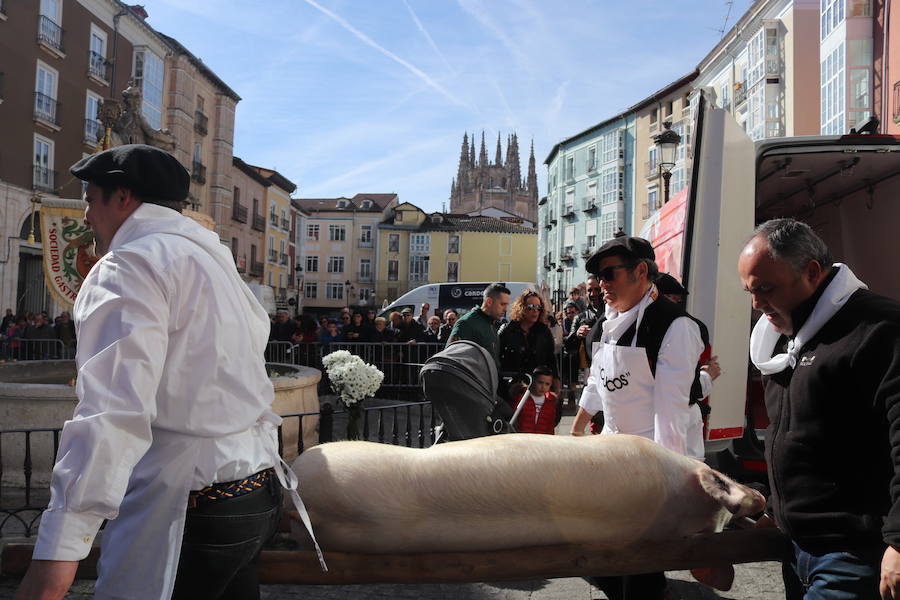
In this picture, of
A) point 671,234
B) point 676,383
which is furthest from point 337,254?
point 676,383

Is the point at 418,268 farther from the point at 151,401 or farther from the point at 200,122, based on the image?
the point at 151,401

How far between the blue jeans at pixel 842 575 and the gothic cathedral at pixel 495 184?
116363mm

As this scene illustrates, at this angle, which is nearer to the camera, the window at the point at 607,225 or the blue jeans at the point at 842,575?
the blue jeans at the point at 842,575

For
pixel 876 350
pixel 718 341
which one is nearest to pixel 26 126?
pixel 718 341

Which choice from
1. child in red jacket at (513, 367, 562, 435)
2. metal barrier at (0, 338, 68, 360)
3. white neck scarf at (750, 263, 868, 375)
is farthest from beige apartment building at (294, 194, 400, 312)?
white neck scarf at (750, 263, 868, 375)

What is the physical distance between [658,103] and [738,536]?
46748 millimetres

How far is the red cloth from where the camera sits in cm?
586

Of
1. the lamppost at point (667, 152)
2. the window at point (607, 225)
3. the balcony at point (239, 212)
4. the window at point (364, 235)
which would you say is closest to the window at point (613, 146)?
the window at point (607, 225)

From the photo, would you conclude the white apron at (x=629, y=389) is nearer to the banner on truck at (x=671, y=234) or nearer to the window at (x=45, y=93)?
the banner on truck at (x=671, y=234)

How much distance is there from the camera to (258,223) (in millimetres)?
51625

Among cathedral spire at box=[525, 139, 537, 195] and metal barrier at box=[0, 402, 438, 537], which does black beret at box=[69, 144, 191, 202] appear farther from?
cathedral spire at box=[525, 139, 537, 195]

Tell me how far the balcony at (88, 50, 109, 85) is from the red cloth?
1202 inches

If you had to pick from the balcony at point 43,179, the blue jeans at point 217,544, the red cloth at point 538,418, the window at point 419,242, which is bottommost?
the red cloth at point 538,418

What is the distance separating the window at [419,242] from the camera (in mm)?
74562
